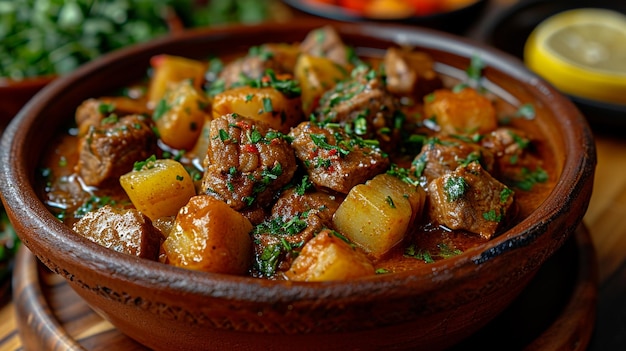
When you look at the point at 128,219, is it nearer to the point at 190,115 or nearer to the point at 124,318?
the point at 124,318

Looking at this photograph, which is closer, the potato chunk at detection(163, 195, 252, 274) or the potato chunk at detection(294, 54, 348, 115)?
the potato chunk at detection(163, 195, 252, 274)

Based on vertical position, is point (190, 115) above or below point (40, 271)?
above

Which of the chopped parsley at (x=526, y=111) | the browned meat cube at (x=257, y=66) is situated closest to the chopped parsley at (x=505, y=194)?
the chopped parsley at (x=526, y=111)

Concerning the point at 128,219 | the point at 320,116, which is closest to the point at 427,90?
the point at 320,116

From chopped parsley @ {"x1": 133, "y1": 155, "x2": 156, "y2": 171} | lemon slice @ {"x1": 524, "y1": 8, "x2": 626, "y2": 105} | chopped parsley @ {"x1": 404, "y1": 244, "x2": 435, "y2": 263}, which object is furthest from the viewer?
lemon slice @ {"x1": 524, "y1": 8, "x2": 626, "y2": 105}

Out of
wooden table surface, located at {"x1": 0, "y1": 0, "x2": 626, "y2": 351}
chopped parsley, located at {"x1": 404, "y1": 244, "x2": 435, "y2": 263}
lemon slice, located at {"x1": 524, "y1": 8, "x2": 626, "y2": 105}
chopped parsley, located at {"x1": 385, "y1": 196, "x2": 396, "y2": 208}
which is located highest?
chopped parsley, located at {"x1": 385, "y1": 196, "x2": 396, "y2": 208}

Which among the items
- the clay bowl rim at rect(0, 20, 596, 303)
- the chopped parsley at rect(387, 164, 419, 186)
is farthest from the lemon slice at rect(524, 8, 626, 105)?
the chopped parsley at rect(387, 164, 419, 186)

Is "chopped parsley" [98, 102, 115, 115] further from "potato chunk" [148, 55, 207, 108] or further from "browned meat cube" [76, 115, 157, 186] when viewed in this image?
"potato chunk" [148, 55, 207, 108]
